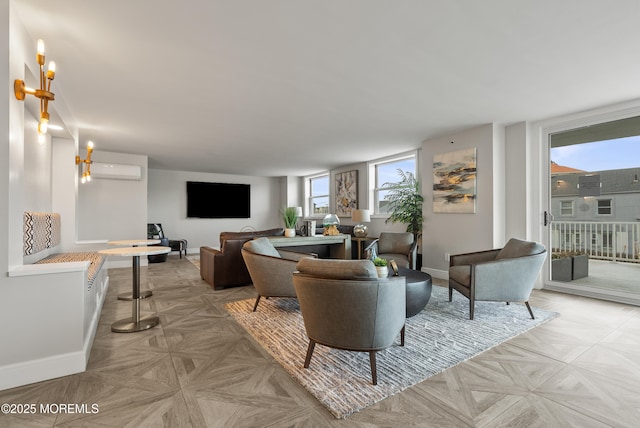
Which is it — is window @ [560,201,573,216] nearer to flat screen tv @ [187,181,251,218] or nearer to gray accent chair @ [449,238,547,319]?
gray accent chair @ [449,238,547,319]

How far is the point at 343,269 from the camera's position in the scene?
1.86 metres

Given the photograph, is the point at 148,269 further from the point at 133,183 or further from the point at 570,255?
the point at 570,255

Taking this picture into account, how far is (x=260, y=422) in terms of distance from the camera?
1.52 m

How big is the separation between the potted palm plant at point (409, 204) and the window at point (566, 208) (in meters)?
1.97

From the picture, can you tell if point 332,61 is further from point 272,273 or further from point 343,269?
point 272,273

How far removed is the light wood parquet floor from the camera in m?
1.55

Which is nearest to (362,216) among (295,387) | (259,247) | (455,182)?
(455,182)

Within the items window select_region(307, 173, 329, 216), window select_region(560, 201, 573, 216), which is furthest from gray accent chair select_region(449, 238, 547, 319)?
window select_region(307, 173, 329, 216)

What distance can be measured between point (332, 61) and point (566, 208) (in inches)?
152

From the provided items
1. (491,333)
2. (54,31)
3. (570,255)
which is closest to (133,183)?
(54,31)

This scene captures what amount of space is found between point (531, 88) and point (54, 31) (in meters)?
4.22

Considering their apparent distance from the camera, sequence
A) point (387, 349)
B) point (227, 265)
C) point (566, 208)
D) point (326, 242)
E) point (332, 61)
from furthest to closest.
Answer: point (326, 242) → point (227, 265) → point (566, 208) → point (332, 61) → point (387, 349)

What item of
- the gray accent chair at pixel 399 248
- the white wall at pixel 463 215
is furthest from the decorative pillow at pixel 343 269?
the white wall at pixel 463 215

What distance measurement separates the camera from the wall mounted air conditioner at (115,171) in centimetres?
580
